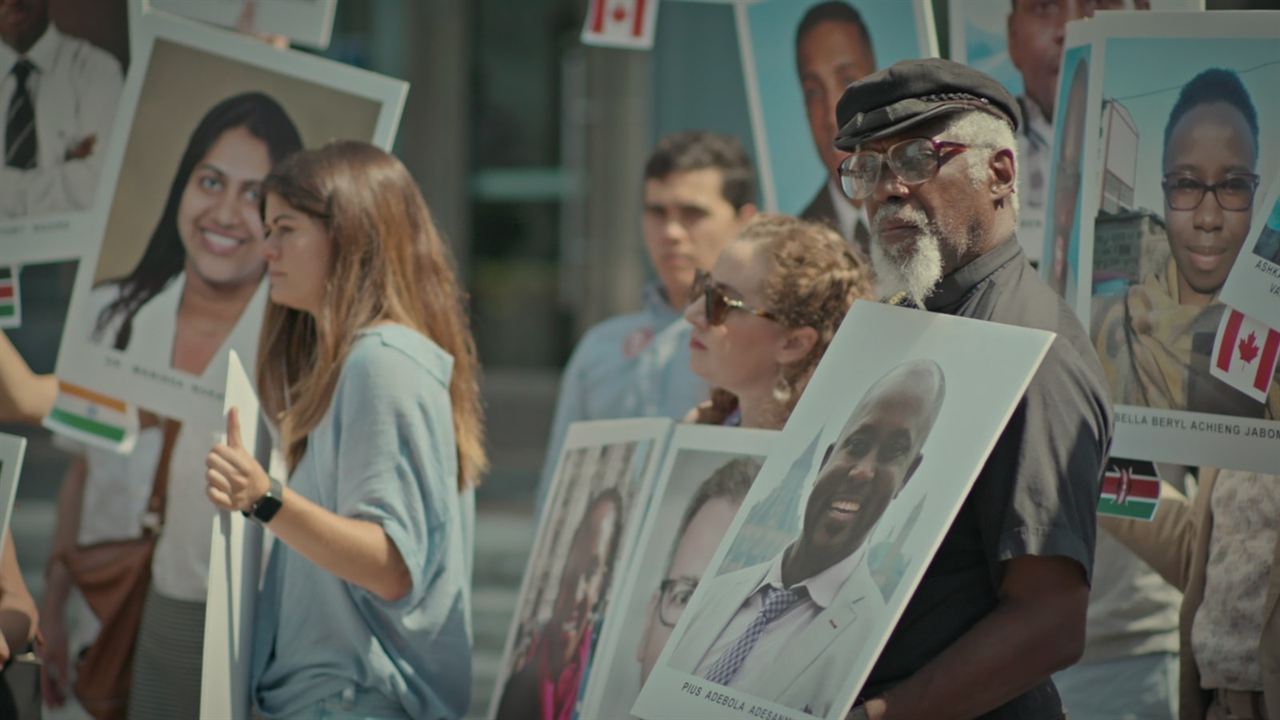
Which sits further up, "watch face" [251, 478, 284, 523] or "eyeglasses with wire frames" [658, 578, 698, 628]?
"watch face" [251, 478, 284, 523]

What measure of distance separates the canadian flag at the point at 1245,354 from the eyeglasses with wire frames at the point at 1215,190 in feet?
0.64

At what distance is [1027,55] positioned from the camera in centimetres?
335

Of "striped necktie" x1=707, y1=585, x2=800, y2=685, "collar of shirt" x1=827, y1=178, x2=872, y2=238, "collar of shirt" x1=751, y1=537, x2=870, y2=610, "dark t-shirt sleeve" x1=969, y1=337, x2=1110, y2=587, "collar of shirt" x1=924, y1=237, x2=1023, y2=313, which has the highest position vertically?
"collar of shirt" x1=924, y1=237, x2=1023, y2=313

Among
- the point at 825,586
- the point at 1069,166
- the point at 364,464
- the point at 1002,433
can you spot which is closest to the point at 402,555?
the point at 364,464

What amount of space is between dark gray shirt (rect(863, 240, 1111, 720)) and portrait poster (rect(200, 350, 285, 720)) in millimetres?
1222

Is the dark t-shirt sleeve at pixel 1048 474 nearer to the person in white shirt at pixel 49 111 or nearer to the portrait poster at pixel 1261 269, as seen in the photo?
the portrait poster at pixel 1261 269

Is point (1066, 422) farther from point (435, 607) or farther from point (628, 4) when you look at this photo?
point (628, 4)

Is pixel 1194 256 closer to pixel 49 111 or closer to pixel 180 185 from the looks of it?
pixel 180 185

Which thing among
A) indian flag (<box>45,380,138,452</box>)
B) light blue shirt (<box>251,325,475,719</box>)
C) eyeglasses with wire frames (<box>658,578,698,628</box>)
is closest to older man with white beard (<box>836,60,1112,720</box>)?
eyeglasses with wire frames (<box>658,578,698,628</box>)

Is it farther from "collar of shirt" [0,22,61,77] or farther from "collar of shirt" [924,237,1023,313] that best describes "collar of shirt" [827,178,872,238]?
"collar of shirt" [0,22,61,77]

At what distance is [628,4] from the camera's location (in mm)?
4094

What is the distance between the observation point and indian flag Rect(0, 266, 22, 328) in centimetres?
350

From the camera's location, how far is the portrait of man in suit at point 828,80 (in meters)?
3.85

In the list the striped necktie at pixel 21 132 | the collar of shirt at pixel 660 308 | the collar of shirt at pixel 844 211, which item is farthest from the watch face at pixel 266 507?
the collar of shirt at pixel 660 308
